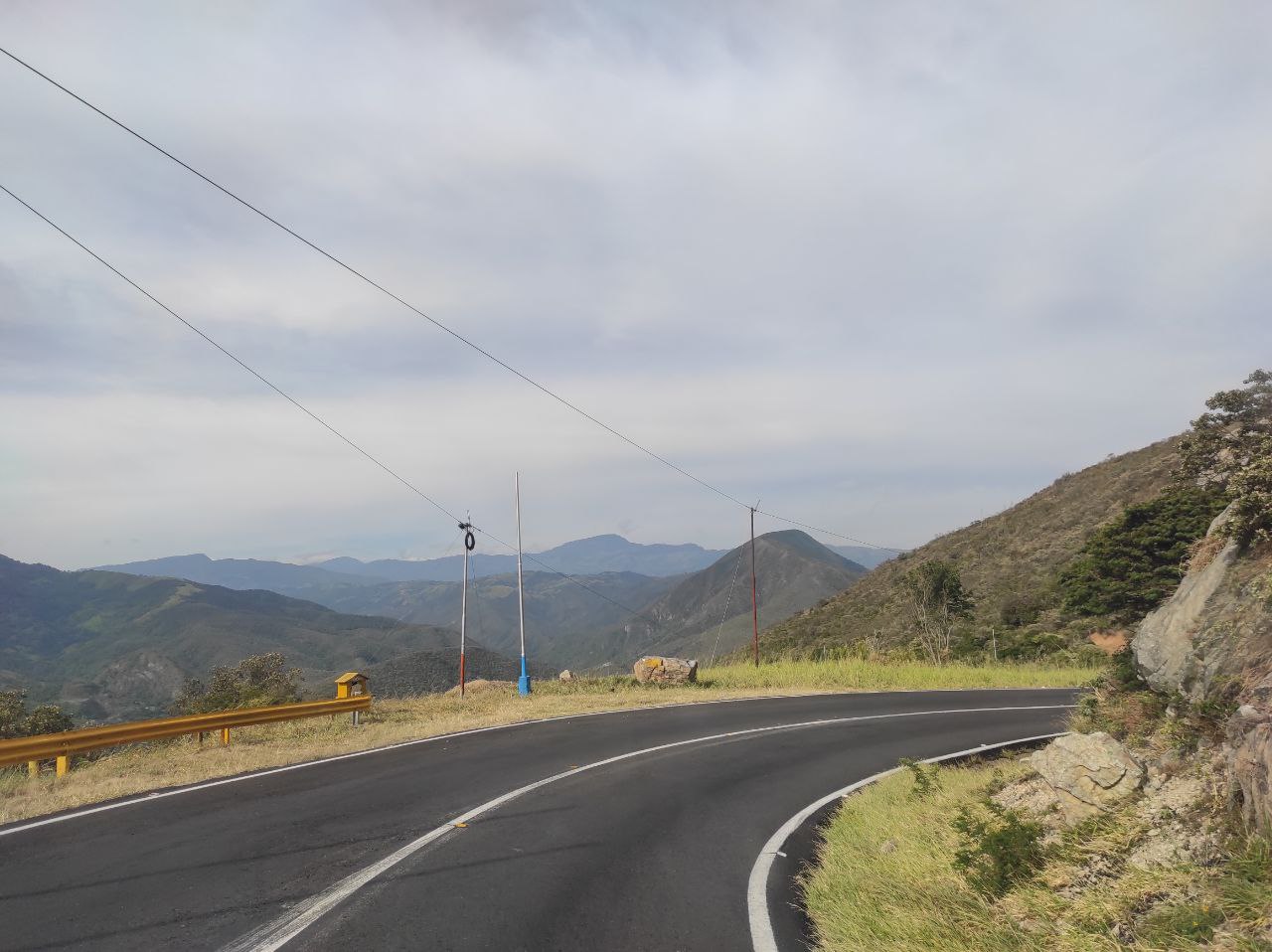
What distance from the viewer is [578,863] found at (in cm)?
671

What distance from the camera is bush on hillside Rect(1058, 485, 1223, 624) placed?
2191cm

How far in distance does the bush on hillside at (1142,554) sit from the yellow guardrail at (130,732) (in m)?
24.1

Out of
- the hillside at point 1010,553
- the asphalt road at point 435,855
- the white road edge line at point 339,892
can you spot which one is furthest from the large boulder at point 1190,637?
the hillside at point 1010,553

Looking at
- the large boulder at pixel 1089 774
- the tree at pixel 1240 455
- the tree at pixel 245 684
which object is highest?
the tree at pixel 1240 455

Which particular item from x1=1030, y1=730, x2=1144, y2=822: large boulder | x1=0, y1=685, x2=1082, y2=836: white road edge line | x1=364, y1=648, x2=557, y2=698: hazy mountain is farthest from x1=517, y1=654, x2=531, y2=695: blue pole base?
x1=364, y1=648, x2=557, y2=698: hazy mountain

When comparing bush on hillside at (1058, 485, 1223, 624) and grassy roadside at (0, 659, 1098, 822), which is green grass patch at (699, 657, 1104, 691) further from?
bush on hillside at (1058, 485, 1223, 624)

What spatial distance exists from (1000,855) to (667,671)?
18.9m

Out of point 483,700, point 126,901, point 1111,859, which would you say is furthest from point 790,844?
point 483,700

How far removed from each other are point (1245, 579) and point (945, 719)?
34.1 feet

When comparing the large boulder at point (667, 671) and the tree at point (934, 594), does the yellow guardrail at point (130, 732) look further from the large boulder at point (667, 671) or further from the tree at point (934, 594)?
the tree at point (934, 594)

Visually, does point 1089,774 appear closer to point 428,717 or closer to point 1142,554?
point 428,717

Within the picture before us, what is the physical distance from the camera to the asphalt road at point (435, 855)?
524cm

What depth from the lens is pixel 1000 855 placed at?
5.68 meters

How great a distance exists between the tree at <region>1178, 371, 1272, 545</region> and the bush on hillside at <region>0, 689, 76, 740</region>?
135 feet
